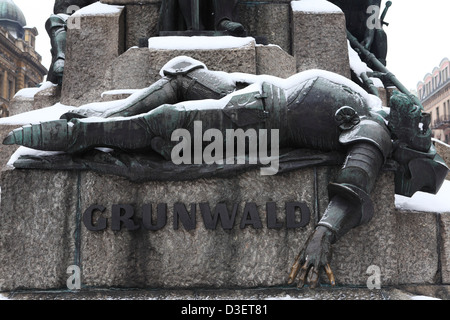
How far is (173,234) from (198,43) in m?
2.11

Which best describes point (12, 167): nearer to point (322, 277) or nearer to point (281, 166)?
point (281, 166)

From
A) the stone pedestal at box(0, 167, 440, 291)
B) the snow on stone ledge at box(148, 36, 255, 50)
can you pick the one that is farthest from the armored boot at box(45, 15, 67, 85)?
the stone pedestal at box(0, 167, 440, 291)

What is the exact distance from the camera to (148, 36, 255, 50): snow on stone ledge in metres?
4.95

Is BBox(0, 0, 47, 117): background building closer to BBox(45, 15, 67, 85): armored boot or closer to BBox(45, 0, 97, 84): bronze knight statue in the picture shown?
BBox(45, 0, 97, 84): bronze knight statue

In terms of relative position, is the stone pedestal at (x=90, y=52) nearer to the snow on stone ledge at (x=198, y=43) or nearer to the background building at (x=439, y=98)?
the snow on stone ledge at (x=198, y=43)

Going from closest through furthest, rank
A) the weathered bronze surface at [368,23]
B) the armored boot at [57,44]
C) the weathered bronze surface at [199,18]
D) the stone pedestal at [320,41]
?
the weathered bronze surface at [199,18], the stone pedestal at [320,41], the armored boot at [57,44], the weathered bronze surface at [368,23]

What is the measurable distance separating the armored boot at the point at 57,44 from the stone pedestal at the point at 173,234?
2.73 metres

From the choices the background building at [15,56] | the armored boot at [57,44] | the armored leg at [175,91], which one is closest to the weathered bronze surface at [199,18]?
the armored leg at [175,91]

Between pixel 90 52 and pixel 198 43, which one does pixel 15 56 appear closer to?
pixel 90 52

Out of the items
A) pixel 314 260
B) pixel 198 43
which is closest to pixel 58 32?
pixel 198 43

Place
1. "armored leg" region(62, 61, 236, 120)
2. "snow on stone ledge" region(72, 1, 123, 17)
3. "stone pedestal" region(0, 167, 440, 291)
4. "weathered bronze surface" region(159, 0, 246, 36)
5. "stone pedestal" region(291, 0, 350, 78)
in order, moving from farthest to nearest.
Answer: "snow on stone ledge" region(72, 1, 123, 17), "stone pedestal" region(291, 0, 350, 78), "weathered bronze surface" region(159, 0, 246, 36), "armored leg" region(62, 61, 236, 120), "stone pedestal" region(0, 167, 440, 291)

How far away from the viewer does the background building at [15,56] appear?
155ft

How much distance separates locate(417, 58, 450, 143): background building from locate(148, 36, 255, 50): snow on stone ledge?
4719 centimetres
